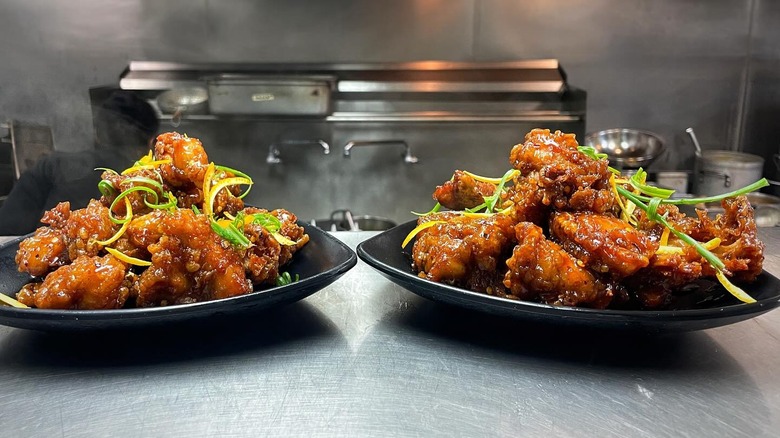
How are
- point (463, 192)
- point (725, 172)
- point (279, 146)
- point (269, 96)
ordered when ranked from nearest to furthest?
point (463, 192) → point (725, 172) → point (269, 96) → point (279, 146)

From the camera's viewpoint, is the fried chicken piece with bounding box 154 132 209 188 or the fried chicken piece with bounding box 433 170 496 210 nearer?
the fried chicken piece with bounding box 154 132 209 188

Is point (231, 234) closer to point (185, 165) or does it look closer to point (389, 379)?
point (185, 165)

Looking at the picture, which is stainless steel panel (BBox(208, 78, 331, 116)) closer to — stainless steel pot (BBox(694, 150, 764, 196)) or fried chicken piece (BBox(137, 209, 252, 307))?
stainless steel pot (BBox(694, 150, 764, 196))

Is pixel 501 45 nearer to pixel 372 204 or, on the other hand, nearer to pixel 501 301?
pixel 372 204

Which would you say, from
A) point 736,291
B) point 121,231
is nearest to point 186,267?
point 121,231

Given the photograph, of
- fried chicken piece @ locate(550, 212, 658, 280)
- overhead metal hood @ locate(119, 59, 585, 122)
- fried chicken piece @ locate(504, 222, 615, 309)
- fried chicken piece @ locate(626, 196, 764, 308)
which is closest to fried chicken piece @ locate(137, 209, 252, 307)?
fried chicken piece @ locate(504, 222, 615, 309)
